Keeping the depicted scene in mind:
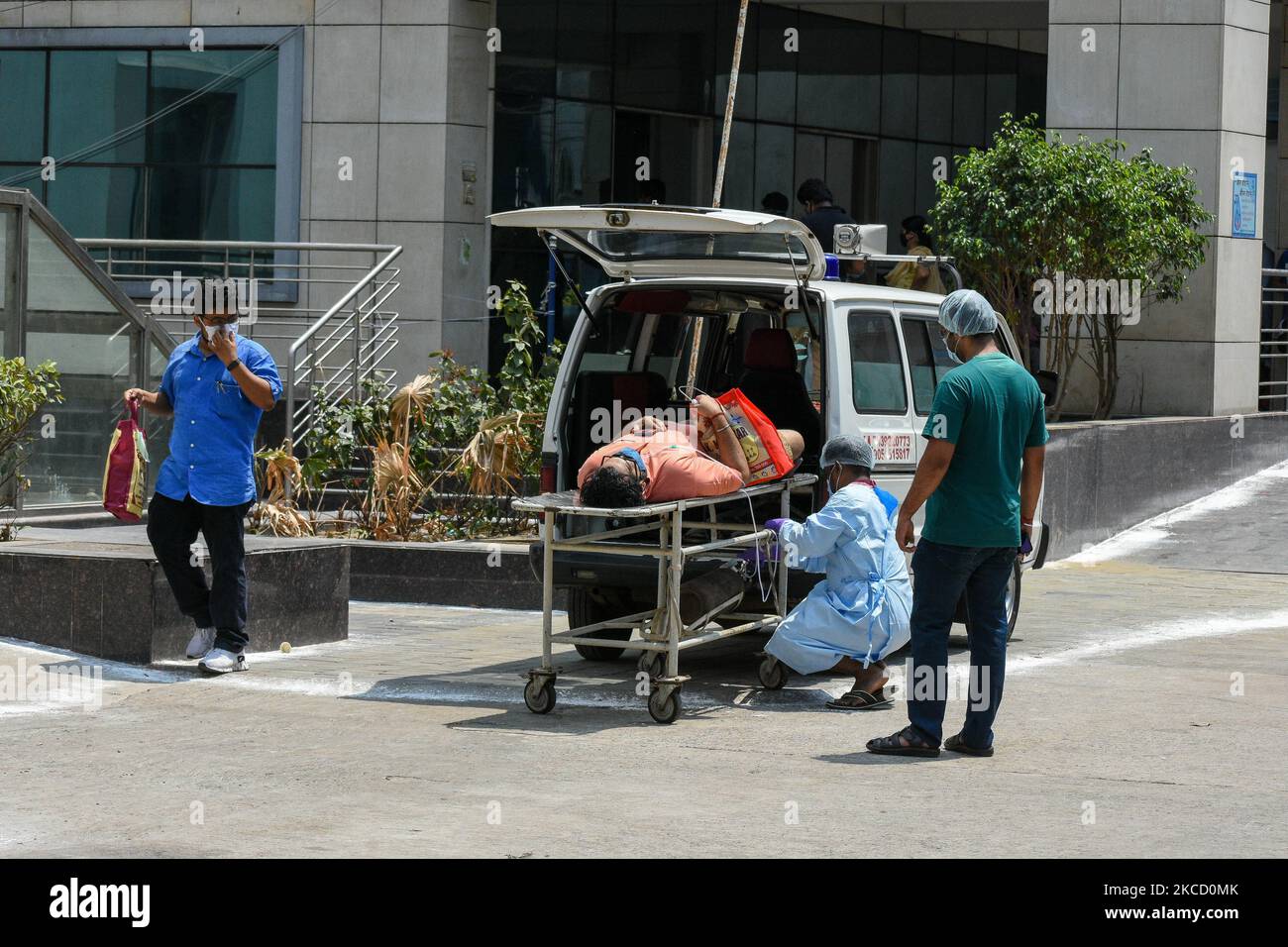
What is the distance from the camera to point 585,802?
673 cm

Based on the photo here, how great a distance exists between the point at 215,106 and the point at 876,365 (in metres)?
13.4

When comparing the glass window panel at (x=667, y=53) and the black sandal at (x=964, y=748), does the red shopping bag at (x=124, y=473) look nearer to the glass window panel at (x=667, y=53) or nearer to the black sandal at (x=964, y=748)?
the black sandal at (x=964, y=748)

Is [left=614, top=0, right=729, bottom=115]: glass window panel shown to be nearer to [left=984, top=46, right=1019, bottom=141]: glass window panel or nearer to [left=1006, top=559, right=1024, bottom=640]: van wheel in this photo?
[left=984, top=46, right=1019, bottom=141]: glass window panel

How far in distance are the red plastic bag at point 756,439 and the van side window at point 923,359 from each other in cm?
124

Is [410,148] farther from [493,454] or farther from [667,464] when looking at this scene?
[667,464]

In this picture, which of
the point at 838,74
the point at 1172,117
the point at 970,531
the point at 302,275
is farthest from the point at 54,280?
the point at 838,74

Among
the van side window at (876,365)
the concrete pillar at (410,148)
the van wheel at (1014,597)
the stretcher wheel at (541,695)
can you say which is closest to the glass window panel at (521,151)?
the concrete pillar at (410,148)

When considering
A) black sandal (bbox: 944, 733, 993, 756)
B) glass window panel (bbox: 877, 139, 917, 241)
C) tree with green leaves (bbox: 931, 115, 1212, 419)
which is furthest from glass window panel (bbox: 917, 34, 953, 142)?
black sandal (bbox: 944, 733, 993, 756)

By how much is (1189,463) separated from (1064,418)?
1294mm

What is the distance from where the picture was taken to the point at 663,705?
27.6 ft

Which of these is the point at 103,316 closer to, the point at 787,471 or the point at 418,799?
the point at 787,471

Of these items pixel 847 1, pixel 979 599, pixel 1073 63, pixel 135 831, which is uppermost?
pixel 847 1

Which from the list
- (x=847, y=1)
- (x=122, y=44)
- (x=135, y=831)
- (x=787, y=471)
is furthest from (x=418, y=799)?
(x=847, y=1)

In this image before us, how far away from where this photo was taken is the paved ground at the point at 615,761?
6.23 meters
